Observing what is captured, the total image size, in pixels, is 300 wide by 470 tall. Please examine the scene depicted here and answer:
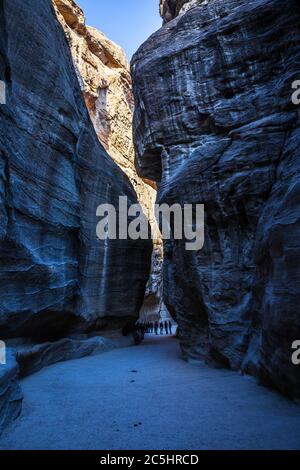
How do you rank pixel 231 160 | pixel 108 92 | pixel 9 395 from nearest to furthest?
1. pixel 9 395
2. pixel 231 160
3. pixel 108 92

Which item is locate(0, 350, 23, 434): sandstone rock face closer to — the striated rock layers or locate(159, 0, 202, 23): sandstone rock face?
the striated rock layers

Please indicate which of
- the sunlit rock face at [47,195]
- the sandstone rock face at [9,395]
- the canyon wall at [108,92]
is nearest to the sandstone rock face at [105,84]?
the canyon wall at [108,92]

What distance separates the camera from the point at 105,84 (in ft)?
113

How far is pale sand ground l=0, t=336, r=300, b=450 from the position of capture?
447 centimetres

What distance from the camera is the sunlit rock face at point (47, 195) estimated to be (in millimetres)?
9320

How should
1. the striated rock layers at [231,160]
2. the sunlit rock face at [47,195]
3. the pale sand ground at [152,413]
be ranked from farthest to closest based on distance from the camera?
the sunlit rock face at [47,195], the striated rock layers at [231,160], the pale sand ground at [152,413]

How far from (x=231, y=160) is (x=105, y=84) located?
1157 inches

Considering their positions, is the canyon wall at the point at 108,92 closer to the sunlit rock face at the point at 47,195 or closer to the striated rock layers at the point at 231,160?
the sunlit rock face at the point at 47,195

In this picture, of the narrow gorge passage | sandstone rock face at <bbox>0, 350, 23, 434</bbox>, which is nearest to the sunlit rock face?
the narrow gorge passage

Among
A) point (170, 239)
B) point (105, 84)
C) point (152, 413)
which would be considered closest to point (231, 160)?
point (170, 239)

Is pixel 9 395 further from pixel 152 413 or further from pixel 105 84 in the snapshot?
pixel 105 84

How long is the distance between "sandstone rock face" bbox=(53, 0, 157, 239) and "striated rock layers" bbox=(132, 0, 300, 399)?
Result: 2060 cm

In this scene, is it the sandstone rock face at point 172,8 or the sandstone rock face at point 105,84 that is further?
the sandstone rock face at point 105,84

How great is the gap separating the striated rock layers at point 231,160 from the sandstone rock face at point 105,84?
20596 mm
